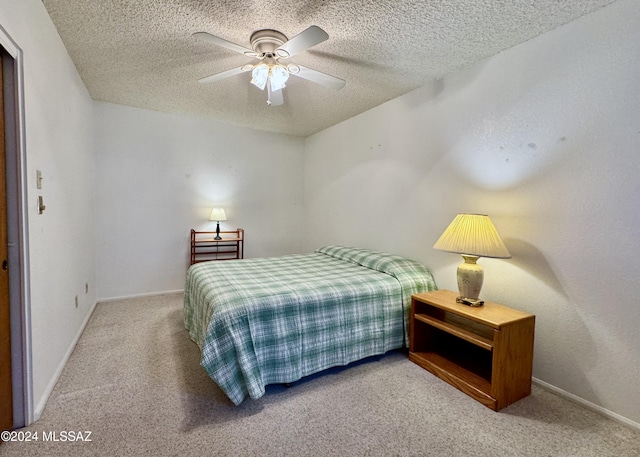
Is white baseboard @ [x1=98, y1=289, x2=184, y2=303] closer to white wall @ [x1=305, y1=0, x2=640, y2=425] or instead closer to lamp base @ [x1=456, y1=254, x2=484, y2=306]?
white wall @ [x1=305, y1=0, x2=640, y2=425]

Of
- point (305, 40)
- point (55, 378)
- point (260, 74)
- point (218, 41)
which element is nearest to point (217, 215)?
point (260, 74)

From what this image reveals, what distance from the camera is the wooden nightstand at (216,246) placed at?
3.99m

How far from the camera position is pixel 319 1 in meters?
1.71

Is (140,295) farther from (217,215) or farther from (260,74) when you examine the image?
(260,74)

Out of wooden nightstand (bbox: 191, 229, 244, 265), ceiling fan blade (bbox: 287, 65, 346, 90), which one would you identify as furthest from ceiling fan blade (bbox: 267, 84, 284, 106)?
wooden nightstand (bbox: 191, 229, 244, 265)

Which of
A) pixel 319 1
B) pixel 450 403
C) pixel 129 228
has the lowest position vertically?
pixel 450 403

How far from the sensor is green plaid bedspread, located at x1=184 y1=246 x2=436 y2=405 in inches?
69.2

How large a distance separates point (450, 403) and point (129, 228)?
3867 mm

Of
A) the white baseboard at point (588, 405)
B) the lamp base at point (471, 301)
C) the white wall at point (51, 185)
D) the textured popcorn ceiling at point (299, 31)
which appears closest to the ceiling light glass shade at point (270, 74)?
the textured popcorn ceiling at point (299, 31)

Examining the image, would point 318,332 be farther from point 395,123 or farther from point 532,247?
point 395,123

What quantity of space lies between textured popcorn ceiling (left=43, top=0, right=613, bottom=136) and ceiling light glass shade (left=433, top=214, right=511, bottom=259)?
126cm

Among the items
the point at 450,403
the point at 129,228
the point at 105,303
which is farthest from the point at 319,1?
the point at 105,303

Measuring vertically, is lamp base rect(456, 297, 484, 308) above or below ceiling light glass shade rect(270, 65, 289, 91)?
below

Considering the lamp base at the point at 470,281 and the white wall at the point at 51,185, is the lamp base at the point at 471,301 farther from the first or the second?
the white wall at the point at 51,185
